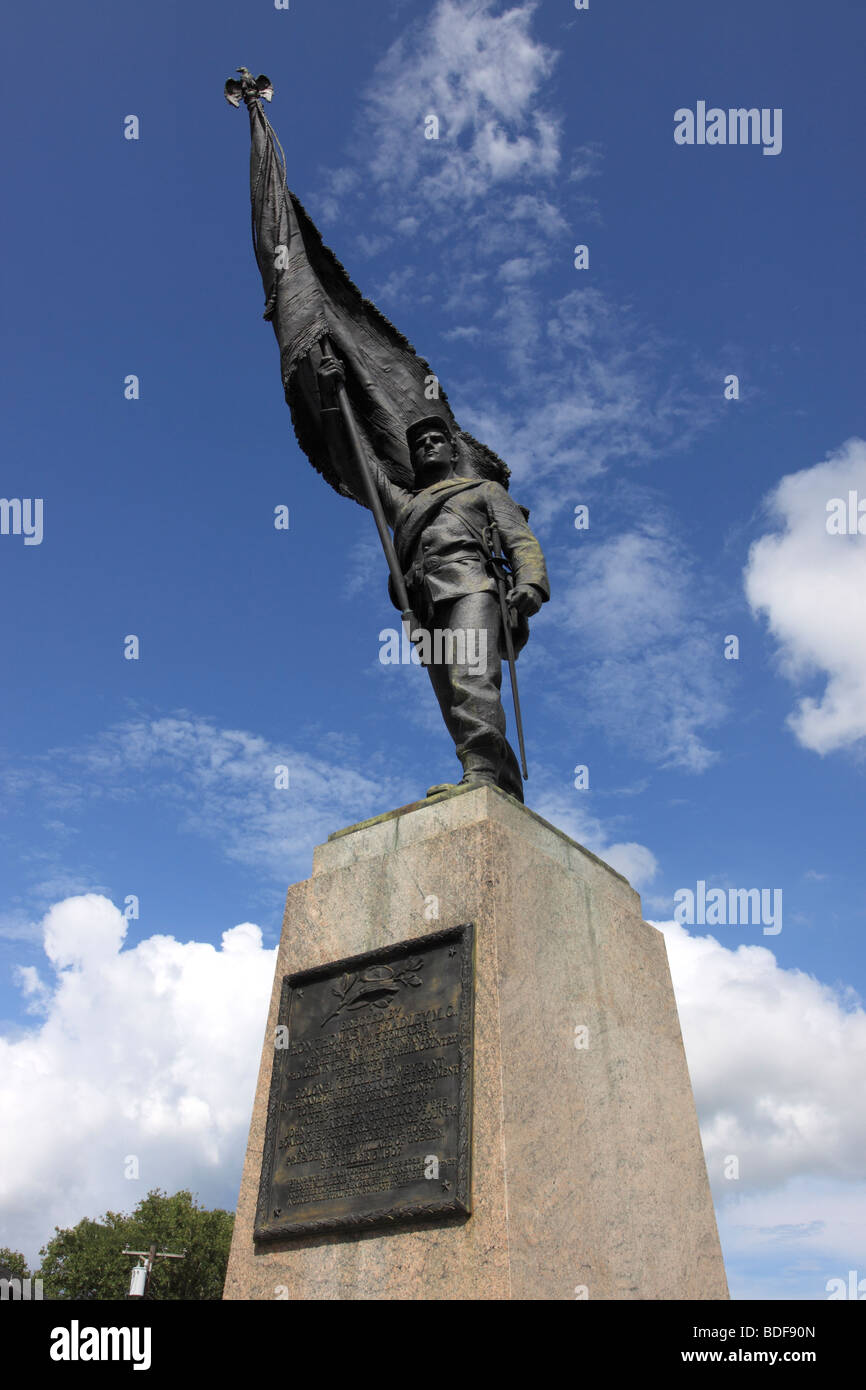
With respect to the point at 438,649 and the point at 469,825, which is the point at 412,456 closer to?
the point at 438,649

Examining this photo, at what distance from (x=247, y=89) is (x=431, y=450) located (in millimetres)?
4931

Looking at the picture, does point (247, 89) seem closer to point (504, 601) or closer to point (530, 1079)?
point (504, 601)

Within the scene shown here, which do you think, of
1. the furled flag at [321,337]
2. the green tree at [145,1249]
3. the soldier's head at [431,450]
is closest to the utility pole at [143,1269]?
the green tree at [145,1249]

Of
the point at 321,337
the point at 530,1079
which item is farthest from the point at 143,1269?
the point at 530,1079

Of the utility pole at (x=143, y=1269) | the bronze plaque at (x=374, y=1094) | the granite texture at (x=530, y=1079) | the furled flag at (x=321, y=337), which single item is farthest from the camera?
the utility pole at (x=143, y=1269)

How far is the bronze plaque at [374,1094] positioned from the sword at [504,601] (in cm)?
180

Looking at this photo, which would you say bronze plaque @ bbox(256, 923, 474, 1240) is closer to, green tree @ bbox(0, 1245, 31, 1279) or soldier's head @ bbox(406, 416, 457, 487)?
soldier's head @ bbox(406, 416, 457, 487)

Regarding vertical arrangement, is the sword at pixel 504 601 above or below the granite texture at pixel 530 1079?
above

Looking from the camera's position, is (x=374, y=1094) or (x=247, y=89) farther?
(x=247, y=89)

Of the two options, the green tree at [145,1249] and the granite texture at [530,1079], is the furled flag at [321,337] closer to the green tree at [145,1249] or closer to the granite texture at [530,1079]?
the granite texture at [530,1079]

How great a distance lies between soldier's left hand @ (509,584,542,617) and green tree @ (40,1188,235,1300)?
4202 centimetres

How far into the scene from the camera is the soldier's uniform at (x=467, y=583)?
662 cm

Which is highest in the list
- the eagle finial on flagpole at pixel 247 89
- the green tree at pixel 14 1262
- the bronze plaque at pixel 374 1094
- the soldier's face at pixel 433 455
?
the eagle finial on flagpole at pixel 247 89

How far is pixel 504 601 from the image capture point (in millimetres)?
7160
